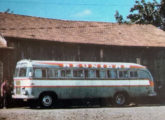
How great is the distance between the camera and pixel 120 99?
20.4m

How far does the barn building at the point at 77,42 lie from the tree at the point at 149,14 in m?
7.42

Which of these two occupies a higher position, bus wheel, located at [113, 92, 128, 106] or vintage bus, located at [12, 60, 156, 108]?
vintage bus, located at [12, 60, 156, 108]

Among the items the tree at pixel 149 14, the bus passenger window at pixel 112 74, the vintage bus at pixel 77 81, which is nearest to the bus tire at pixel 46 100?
Result: the vintage bus at pixel 77 81

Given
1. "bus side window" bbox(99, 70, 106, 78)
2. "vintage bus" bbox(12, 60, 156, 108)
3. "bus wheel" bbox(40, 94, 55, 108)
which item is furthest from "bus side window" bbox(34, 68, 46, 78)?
"bus side window" bbox(99, 70, 106, 78)

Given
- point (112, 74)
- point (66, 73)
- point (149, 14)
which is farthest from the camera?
point (149, 14)

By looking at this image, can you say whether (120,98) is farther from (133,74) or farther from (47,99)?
(47,99)

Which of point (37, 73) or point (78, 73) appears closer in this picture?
point (37, 73)

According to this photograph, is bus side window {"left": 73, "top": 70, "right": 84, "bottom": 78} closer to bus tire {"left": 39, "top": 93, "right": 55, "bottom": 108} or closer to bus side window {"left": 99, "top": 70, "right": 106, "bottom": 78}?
bus side window {"left": 99, "top": 70, "right": 106, "bottom": 78}

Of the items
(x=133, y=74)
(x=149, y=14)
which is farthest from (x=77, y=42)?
(x=149, y=14)

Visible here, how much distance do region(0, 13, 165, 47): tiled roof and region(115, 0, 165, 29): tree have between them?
710 centimetres

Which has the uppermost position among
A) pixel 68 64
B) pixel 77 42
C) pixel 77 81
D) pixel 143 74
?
pixel 77 42

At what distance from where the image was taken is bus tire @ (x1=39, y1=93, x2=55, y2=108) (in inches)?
703

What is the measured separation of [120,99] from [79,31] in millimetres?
8032

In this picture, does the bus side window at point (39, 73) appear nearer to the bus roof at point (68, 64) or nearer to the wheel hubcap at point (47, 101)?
the bus roof at point (68, 64)
